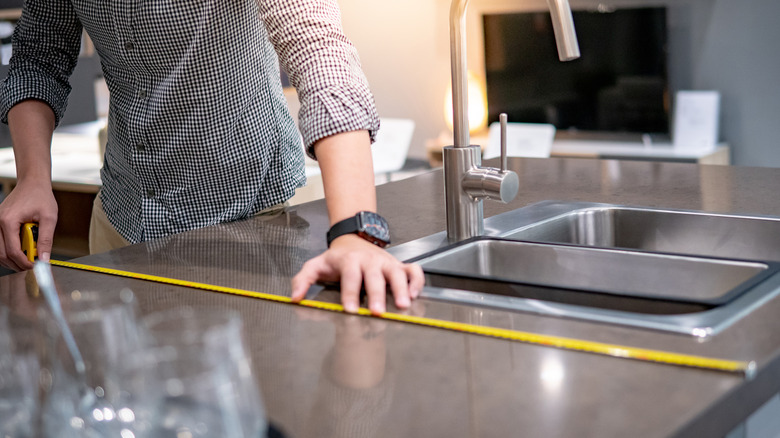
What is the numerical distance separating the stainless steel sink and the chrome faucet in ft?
0.12

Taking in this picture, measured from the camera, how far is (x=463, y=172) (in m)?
1.18

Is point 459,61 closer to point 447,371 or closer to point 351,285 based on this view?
point 351,285

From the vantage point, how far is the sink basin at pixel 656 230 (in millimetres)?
1226

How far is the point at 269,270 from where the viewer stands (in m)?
1.07

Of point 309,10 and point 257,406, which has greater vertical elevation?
point 309,10

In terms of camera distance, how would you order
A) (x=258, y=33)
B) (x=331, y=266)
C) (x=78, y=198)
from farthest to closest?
(x=78, y=198)
(x=258, y=33)
(x=331, y=266)

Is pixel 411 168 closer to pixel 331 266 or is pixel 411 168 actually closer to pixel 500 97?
pixel 500 97

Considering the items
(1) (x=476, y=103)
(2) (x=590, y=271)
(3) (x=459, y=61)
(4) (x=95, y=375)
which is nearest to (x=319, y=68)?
(3) (x=459, y=61)

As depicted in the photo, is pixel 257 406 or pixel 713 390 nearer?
pixel 257 406

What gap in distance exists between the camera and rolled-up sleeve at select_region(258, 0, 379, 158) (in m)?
1.11

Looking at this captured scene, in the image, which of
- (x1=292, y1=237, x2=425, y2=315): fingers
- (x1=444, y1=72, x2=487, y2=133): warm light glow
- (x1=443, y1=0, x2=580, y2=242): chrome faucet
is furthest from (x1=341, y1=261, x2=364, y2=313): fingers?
(x1=444, y1=72, x2=487, y2=133): warm light glow

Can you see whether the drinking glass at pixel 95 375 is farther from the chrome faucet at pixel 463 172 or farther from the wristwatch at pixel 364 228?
the chrome faucet at pixel 463 172

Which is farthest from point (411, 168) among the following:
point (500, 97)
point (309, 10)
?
point (309, 10)

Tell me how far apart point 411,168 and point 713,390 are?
4.07 m
